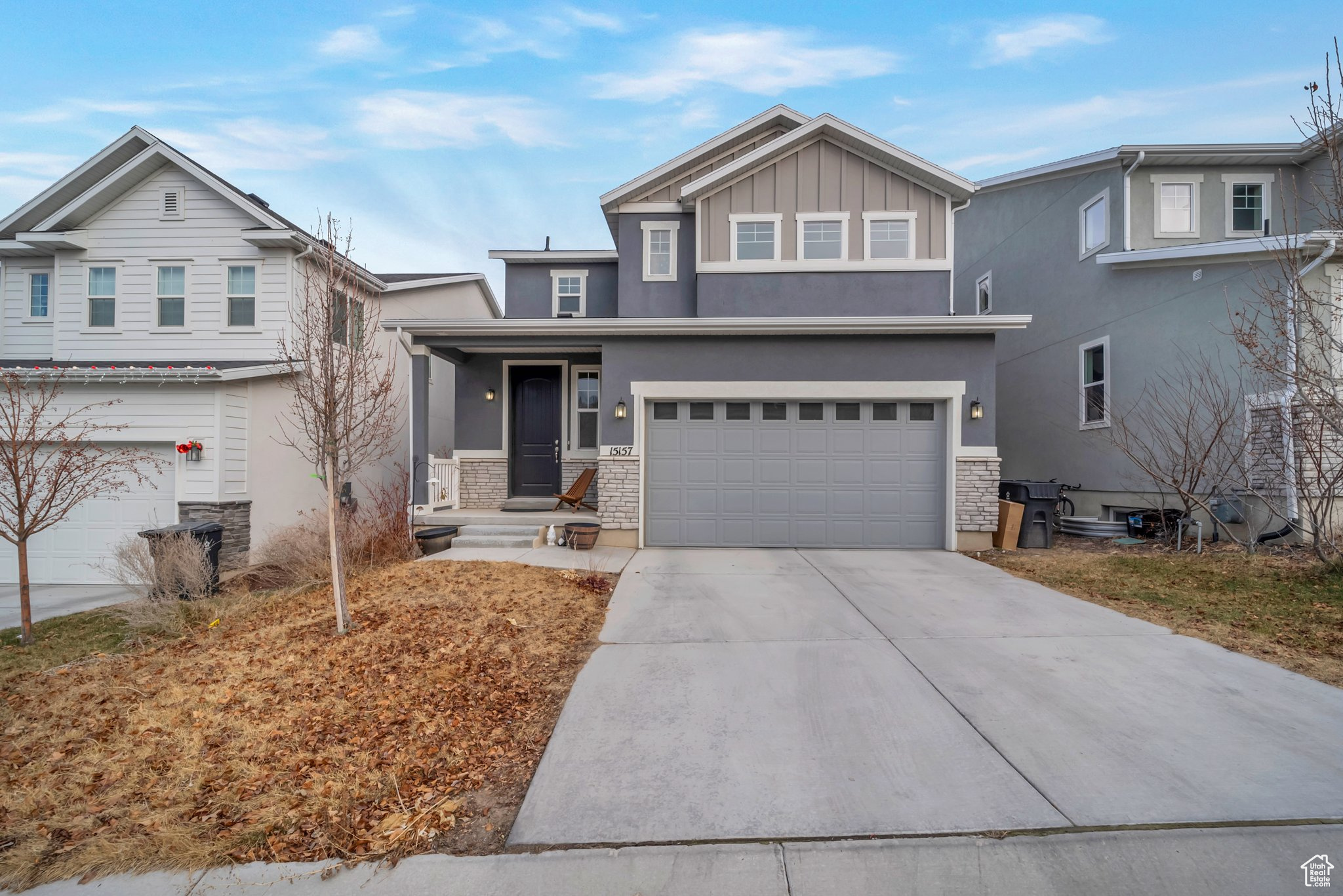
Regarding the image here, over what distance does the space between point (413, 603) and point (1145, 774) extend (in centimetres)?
574

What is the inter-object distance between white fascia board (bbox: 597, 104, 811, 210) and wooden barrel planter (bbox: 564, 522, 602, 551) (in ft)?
21.3

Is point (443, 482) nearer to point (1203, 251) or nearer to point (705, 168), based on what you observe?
point (705, 168)

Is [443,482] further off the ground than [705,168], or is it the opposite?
[705,168]

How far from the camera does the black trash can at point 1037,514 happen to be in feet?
33.2

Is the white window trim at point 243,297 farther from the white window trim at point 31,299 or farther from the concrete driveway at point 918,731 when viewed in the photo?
the concrete driveway at point 918,731

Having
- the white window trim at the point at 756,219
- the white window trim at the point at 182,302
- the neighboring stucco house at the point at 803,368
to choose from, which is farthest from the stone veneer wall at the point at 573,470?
the white window trim at the point at 182,302

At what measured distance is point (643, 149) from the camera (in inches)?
697

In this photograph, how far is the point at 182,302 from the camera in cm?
1189

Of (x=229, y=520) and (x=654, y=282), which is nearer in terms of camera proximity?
(x=229, y=520)

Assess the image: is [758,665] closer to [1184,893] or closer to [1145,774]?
[1145,774]

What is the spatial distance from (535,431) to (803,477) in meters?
5.58

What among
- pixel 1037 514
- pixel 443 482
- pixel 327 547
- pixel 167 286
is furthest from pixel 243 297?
pixel 1037 514

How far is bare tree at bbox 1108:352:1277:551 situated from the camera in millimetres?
9625

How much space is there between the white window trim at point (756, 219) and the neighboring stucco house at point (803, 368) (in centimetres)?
3
